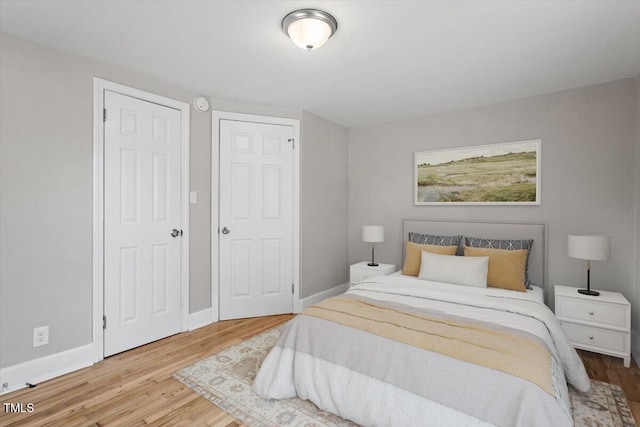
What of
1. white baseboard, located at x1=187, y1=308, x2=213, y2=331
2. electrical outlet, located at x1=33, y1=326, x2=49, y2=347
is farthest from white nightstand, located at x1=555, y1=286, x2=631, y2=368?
electrical outlet, located at x1=33, y1=326, x2=49, y2=347

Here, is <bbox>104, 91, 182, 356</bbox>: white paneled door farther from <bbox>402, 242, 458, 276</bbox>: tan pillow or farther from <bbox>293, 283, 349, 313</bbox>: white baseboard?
<bbox>402, 242, 458, 276</bbox>: tan pillow

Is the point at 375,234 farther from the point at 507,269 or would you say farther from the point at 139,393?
the point at 139,393

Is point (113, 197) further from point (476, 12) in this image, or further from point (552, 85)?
point (552, 85)

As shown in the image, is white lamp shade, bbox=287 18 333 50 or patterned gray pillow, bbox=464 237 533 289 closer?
white lamp shade, bbox=287 18 333 50

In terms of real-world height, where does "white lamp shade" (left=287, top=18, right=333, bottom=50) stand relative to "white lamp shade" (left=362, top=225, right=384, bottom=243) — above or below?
above

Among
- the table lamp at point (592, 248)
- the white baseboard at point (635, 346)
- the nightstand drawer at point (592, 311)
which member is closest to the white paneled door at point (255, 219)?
the nightstand drawer at point (592, 311)

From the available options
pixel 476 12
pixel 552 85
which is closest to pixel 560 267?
pixel 552 85

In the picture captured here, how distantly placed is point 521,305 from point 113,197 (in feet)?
10.8

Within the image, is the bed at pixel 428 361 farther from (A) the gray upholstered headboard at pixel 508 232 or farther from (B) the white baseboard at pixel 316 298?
(B) the white baseboard at pixel 316 298

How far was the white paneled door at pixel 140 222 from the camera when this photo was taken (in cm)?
265

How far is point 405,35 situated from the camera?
2154mm

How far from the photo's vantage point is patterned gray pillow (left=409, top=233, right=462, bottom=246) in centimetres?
347

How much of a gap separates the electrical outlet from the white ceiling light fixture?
2681 millimetres

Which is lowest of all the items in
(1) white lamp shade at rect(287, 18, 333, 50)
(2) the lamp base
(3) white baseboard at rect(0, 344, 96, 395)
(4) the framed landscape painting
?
(3) white baseboard at rect(0, 344, 96, 395)
